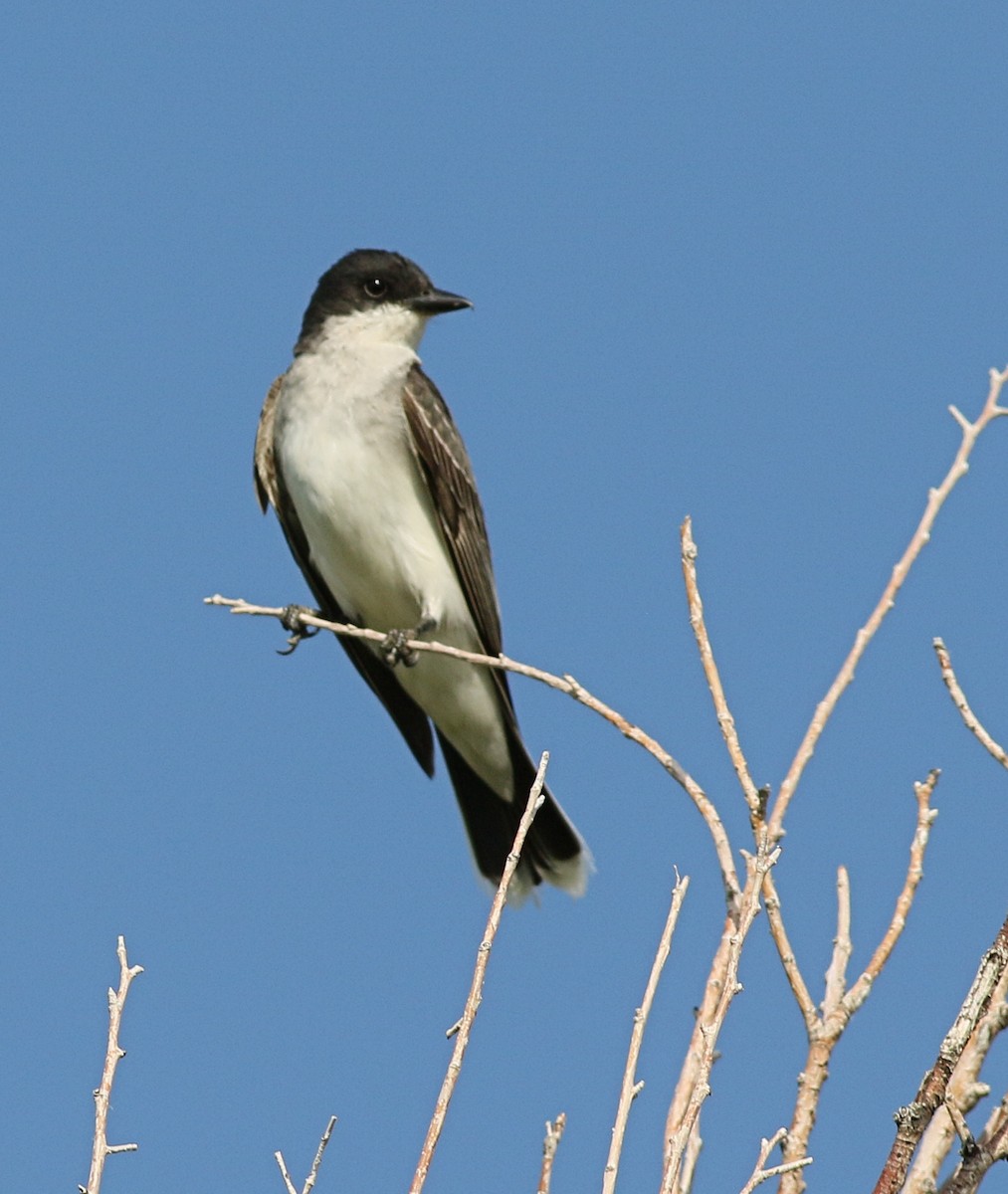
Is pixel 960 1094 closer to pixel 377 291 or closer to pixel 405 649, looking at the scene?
pixel 405 649

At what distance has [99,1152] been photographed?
3.05 m

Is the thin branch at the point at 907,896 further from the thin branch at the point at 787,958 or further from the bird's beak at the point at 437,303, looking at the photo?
the bird's beak at the point at 437,303

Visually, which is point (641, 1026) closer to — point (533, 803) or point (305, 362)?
point (533, 803)

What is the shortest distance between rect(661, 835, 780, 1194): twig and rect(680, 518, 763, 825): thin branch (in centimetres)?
14

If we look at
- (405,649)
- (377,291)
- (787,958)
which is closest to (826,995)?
(787,958)

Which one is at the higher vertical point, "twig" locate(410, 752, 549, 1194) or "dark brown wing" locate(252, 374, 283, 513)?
"dark brown wing" locate(252, 374, 283, 513)

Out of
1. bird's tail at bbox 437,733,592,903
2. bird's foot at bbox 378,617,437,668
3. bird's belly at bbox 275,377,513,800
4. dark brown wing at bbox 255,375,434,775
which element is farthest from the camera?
dark brown wing at bbox 255,375,434,775

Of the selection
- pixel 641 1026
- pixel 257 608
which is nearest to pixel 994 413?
pixel 641 1026

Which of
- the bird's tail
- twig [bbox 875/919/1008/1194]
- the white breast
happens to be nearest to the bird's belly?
the white breast

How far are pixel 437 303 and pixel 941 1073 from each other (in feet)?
19.9

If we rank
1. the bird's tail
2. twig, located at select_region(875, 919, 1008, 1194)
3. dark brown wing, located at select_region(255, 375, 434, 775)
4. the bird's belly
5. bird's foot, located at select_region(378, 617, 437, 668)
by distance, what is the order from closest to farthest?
twig, located at select_region(875, 919, 1008, 1194), bird's foot, located at select_region(378, 617, 437, 668), the bird's belly, the bird's tail, dark brown wing, located at select_region(255, 375, 434, 775)

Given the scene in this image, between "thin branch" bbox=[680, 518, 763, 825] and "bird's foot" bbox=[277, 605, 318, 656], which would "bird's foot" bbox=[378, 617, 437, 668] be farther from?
"thin branch" bbox=[680, 518, 763, 825]

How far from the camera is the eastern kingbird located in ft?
25.7

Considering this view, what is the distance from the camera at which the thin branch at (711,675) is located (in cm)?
319
